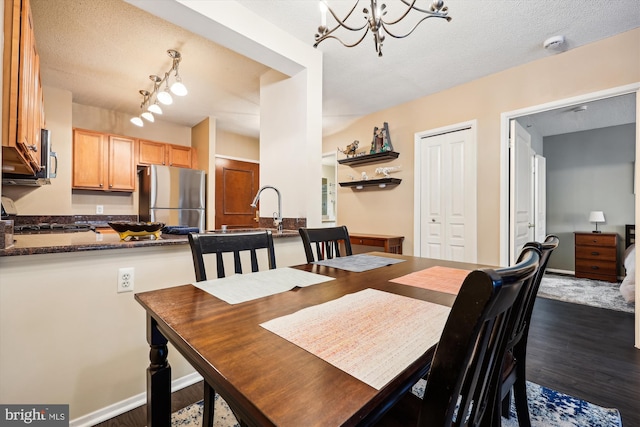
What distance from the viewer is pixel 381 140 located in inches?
156

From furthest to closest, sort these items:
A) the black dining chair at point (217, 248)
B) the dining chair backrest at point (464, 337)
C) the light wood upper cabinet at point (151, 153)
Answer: the light wood upper cabinet at point (151, 153)
the black dining chair at point (217, 248)
the dining chair backrest at point (464, 337)

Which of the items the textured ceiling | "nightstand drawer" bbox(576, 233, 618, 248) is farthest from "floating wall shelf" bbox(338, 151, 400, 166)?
"nightstand drawer" bbox(576, 233, 618, 248)

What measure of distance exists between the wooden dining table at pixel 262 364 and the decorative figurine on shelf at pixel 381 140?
302 centimetres

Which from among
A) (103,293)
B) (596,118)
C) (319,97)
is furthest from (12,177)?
(596,118)

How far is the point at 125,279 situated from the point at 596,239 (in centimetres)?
601

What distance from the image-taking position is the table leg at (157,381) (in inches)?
39.9

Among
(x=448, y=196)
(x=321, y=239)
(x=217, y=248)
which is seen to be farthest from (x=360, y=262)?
(x=448, y=196)

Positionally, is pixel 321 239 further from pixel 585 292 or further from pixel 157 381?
pixel 585 292

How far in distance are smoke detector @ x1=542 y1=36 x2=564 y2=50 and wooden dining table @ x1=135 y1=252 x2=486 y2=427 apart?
2648 mm

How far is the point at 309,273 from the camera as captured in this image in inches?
55.0

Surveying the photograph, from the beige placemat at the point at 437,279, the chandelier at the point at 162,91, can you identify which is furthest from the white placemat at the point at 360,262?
the chandelier at the point at 162,91

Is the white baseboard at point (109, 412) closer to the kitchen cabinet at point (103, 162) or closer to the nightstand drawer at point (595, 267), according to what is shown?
the kitchen cabinet at point (103, 162)

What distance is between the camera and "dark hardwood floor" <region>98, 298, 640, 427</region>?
5.18 feet

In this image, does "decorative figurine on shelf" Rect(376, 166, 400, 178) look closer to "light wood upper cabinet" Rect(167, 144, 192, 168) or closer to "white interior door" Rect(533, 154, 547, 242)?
"white interior door" Rect(533, 154, 547, 242)
